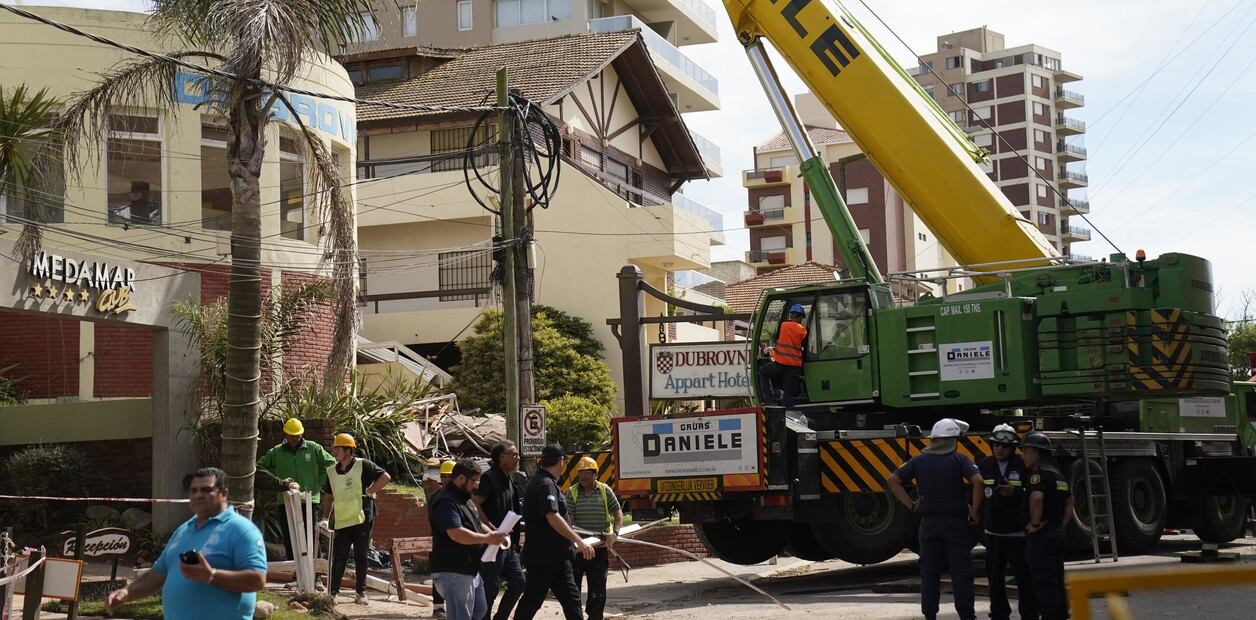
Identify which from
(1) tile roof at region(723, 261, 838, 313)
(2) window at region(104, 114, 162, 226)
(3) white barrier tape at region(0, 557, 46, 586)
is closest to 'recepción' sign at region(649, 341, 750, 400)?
(2) window at region(104, 114, 162, 226)

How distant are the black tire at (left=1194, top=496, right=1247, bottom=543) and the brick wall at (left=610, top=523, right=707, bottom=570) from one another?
6668 millimetres

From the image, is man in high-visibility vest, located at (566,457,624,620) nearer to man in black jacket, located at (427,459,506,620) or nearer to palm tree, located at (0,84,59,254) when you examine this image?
man in black jacket, located at (427,459,506,620)

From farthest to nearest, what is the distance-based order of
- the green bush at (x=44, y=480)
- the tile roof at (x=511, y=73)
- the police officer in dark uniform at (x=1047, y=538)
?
the tile roof at (x=511, y=73) → the green bush at (x=44, y=480) → the police officer in dark uniform at (x=1047, y=538)

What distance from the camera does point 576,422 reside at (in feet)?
103

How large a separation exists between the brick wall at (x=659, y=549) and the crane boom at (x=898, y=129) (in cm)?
529

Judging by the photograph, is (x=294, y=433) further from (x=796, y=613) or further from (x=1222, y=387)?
(x=1222, y=387)

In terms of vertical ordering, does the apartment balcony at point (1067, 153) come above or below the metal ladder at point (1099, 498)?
above

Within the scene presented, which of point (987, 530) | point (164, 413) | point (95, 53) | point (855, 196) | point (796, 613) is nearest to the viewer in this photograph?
point (987, 530)

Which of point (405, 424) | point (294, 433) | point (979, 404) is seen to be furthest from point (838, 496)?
point (405, 424)

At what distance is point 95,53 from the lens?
21.9 meters

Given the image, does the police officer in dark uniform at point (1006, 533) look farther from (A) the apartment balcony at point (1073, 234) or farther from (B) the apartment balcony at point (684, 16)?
(A) the apartment balcony at point (1073, 234)

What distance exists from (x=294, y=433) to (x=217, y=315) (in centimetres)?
601

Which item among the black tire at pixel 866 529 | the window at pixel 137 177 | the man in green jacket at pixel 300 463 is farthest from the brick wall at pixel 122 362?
the black tire at pixel 866 529

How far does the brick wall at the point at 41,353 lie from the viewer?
2402 centimetres
